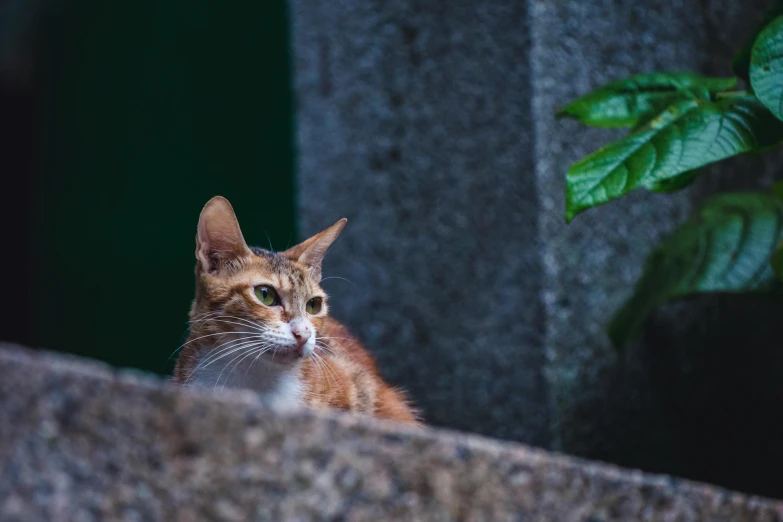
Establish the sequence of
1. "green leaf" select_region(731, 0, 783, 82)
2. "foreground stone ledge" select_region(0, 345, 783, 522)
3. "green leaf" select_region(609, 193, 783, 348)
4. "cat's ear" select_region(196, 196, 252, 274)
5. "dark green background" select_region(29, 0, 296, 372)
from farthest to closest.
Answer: "dark green background" select_region(29, 0, 296, 372)
"green leaf" select_region(609, 193, 783, 348)
"green leaf" select_region(731, 0, 783, 82)
"cat's ear" select_region(196, 196, 252, 274)
"foreground stone ledge" select_region(0, 345, 783, 522)

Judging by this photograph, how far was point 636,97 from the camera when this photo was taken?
6.17 feet

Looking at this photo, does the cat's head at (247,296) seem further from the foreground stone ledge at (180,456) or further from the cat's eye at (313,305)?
the foreground stone ledge at (180,456)

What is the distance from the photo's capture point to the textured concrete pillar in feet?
7.47

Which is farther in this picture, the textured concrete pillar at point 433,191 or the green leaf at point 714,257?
the textured concrete pillar at point 433,191

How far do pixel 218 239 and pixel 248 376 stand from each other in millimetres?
262

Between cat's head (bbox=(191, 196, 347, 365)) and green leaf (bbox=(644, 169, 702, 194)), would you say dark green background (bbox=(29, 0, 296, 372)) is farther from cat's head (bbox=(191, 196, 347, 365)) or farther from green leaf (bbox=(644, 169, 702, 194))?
green leaf (bbox=(644, 169, 702, 194))

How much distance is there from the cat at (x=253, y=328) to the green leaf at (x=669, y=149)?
1.54 ft

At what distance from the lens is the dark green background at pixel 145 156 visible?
272cm

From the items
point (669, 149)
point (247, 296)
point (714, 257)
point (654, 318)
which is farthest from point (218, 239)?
point (654, 318)

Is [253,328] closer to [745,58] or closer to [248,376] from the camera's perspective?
[248,376]

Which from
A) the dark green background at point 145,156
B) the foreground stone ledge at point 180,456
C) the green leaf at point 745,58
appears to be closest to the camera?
the foreground stone ledge at point 180,456

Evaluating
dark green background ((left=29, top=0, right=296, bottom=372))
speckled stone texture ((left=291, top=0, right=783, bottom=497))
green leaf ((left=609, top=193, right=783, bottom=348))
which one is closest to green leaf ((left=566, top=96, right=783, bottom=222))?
green leaf ((left=609, top=193, right=783, bottom=348))

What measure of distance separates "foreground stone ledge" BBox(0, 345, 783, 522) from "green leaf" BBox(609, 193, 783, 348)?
1.18 meters

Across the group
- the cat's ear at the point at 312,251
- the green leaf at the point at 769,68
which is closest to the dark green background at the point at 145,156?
the cat's ear at the point at 312,251
